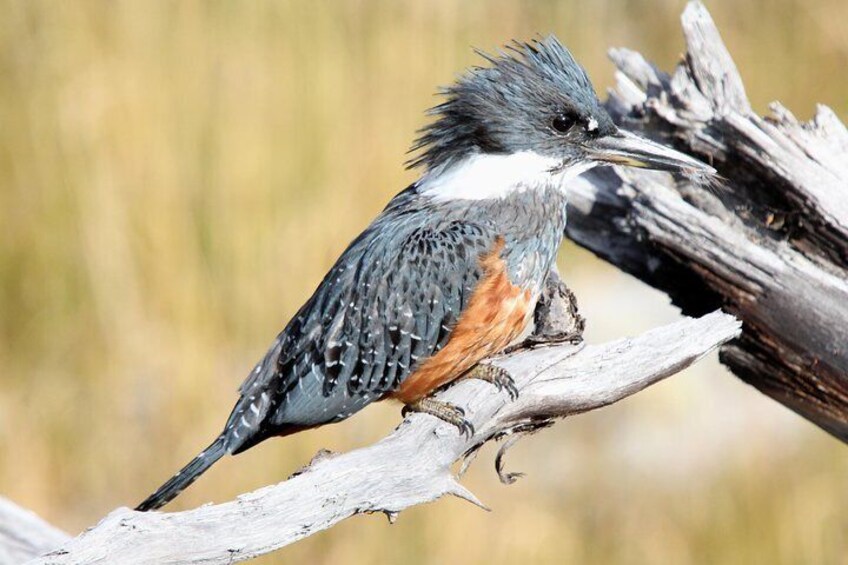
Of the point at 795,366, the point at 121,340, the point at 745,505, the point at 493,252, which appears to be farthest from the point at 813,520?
the point at 121,340

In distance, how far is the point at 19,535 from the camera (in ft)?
9.84

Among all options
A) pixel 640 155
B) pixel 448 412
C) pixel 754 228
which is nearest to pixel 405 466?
pixel 448 412

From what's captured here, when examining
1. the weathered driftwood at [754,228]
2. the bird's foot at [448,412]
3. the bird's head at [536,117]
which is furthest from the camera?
the bird's head at [536,117]

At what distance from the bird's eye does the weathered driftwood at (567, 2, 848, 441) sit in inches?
7.6

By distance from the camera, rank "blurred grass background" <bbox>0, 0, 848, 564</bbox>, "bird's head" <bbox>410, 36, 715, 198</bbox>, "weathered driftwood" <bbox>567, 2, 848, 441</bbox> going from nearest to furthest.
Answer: "weathered driftwood" <bbox>567, 2, 848, 441</bbox> → "bird's head" <bbox>410, 36, 715, 198</bbox> → "blurred grass background" <bbox>0, 0, 848, 564</bbox>

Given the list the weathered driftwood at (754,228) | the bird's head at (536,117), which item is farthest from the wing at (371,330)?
the weathered driftwood at (754,228)

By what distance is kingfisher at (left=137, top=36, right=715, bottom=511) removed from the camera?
299 cm

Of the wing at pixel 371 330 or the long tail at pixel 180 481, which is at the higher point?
the wing at pixel 371 330

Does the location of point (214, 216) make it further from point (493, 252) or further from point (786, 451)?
point (786, 451)

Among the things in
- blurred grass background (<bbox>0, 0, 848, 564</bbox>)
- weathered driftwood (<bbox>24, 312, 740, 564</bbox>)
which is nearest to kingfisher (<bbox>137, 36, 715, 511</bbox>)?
weathered driftwood (<bbox>24, 312, 740, 564</bbox>)

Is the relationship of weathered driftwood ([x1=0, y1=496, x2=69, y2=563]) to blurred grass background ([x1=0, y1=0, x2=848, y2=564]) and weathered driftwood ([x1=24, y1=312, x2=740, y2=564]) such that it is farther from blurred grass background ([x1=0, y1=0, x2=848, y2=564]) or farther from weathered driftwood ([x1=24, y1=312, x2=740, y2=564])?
blurred grass background ([x1=0, y1=0, x2=848, y2=564])

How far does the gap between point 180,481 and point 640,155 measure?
53.7 inches

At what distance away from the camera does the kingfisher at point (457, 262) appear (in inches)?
118

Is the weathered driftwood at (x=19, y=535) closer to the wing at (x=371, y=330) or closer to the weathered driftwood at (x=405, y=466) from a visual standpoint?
the wing at (x=371, y=330)
